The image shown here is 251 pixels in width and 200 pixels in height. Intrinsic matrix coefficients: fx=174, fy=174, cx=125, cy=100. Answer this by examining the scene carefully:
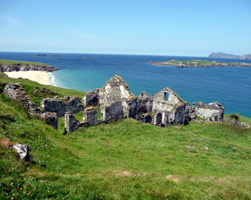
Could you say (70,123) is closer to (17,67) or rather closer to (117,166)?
(117,166)

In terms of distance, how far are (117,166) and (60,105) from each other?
1519cm

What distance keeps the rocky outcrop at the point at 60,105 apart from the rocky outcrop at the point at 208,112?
72.4 feet

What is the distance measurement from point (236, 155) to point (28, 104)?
22076 millimetres

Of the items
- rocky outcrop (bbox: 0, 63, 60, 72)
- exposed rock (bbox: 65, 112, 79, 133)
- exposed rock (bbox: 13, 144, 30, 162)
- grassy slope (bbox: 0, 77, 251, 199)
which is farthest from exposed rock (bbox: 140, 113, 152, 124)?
rocky outcrop (bbox: 0, 63, 60, 72)

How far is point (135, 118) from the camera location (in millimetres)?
26219

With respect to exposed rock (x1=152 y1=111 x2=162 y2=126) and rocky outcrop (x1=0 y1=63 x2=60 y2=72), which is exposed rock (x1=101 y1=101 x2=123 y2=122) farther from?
rocky outcrop (x1=0 y1=63 x2=60 y2=72)

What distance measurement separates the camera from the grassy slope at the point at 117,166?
7770mm

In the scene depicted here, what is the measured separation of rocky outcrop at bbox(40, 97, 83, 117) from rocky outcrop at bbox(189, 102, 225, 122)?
72.4 feet

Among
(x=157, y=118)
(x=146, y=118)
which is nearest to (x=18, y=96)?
(x=146, y=118)

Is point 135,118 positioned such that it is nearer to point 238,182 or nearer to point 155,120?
point 155,120

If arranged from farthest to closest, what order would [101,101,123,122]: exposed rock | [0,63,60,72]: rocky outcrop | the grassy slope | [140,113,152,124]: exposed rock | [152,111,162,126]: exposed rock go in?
1. [0,63,60,72]: rocky outcrop
2. [140,113,152,124]: exposed rock
3. [152,111,162,126]: exposed rock
4. [101,101,123,122]: exposed rock
5. the grassy slope

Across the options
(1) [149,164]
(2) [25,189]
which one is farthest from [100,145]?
(2) [25,189]

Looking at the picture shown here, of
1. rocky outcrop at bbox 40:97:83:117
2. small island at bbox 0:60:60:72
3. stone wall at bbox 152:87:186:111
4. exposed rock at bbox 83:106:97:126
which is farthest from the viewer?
small island at bbox 0:60:60:72

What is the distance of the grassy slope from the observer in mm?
7770
